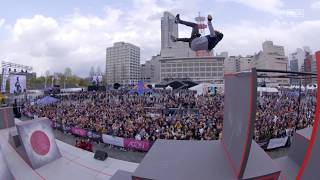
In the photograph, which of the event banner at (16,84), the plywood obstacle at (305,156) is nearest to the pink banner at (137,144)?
the plywood obstacle at (305,156)

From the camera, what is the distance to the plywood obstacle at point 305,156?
4742mm

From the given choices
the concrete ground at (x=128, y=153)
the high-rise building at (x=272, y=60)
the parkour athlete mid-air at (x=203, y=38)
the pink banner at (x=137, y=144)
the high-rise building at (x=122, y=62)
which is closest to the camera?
the parkour athlete mid-air at (x=203, y=38)

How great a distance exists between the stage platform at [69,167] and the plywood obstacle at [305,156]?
675 cm

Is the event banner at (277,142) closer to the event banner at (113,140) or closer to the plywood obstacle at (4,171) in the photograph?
the event banner at (113,140)

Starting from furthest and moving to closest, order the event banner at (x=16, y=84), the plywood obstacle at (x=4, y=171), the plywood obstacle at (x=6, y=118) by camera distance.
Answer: the event banner at (x=16, y=84), the plywood obstacle at (x=6, y=118), the plywood obstacle at (x=4, y=171)

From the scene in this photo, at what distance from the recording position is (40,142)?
12305 millimetres

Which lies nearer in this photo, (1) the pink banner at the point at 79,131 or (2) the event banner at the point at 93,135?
(2) the event banner at the point at 93,135

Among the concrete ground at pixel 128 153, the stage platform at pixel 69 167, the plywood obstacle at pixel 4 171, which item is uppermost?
the plywood obstacle at pixel 4 171

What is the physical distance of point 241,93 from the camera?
585 cm

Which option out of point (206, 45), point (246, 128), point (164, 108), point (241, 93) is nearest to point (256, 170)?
point (246, 128)

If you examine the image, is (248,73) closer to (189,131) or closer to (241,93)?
(241,93)

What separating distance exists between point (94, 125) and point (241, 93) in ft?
50.2

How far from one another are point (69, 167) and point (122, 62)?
174 m

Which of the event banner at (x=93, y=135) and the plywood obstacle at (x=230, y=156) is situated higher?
the plywood obstacle at (x=230, y=156)
